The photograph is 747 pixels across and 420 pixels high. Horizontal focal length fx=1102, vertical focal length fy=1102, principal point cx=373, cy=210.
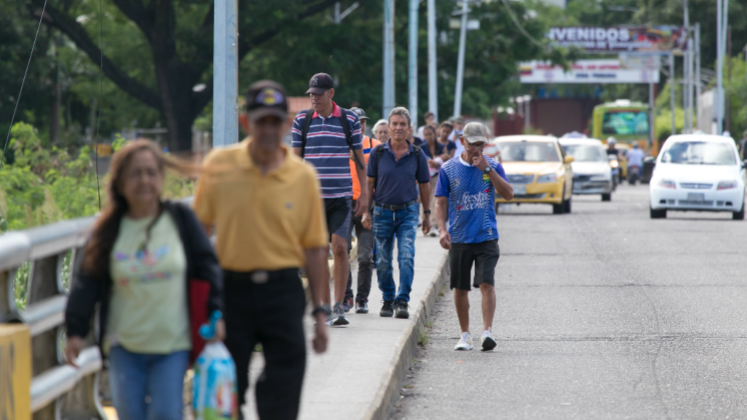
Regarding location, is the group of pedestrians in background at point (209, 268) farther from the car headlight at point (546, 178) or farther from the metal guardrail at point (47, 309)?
the car headlight at point (546, 178)

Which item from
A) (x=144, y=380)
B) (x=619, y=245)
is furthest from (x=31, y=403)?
(x=619, y=245)

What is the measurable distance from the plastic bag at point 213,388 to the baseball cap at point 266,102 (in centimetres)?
83

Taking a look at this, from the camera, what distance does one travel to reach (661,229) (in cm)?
1938

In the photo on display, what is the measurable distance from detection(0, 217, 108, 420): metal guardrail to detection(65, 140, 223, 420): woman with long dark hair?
39cm

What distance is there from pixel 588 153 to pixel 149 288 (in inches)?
1054

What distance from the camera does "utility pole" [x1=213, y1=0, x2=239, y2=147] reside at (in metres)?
7.90

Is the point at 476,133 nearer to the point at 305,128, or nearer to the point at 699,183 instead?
the point at 305,128

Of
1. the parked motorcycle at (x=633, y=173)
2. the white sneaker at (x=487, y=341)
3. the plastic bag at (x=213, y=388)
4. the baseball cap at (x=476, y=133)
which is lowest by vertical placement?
the white sneaker at (x=487, y=341)

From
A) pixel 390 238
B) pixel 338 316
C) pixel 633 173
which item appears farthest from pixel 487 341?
pixel 633 173

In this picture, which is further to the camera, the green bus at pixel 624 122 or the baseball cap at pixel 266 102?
the green bus at pixel 624 122

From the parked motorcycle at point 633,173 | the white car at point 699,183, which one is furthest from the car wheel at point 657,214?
the parked motorcycle at point 633,173

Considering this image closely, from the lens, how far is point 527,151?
24.5 m

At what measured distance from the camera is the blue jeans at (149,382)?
380 centimetres

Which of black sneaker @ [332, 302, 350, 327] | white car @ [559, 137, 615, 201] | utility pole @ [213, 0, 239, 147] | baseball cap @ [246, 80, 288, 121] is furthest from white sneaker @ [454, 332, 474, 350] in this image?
white car @ [559, 137, 615, 201]
